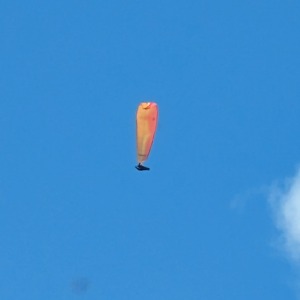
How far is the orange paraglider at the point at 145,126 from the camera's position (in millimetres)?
41625

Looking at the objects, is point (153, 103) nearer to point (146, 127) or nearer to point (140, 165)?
point (146, 127)

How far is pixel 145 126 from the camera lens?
42062 mm

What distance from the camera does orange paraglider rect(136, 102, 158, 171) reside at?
137 ft

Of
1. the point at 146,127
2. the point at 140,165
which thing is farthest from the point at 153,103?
the point at 140,165

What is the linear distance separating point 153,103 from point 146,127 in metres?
1.75

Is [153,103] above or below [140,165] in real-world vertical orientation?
above

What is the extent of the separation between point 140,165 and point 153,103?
15.6 feet

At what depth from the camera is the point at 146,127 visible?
4206 cm

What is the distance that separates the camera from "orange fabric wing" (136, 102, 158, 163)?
4175cm

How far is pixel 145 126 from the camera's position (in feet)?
138

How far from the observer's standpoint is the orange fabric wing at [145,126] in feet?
137
